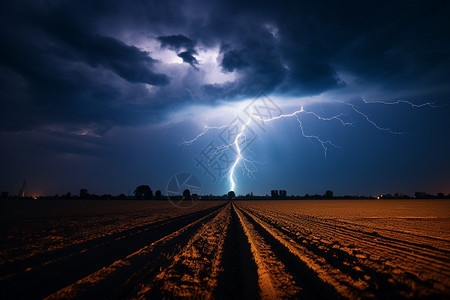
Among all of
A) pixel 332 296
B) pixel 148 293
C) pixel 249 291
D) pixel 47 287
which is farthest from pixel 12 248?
pixel 332 296

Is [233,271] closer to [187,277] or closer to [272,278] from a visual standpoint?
[272,278]

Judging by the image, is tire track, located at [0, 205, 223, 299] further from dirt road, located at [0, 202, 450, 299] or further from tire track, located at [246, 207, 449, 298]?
tire track, located at [246, 207, 449, 298]

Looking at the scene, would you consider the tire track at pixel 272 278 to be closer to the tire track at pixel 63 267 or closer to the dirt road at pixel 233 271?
the dirt road at pixel 233 271

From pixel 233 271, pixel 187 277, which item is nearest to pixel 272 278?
A: pixel 233 271

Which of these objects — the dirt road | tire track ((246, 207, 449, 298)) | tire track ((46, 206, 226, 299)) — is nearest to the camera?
tire track ((46, 206, 226, 299))

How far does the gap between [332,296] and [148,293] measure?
12.1ft

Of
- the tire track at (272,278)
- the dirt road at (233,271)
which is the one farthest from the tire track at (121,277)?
the tire track at (272,278)

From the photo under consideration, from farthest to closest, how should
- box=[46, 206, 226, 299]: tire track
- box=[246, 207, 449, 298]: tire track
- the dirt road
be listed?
box=[246, 207, 449, 298]: tire track
the dirt road
box=[46, 206, 226, 299]: tire track

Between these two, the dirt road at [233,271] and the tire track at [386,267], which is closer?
the dirt road at [233,271]

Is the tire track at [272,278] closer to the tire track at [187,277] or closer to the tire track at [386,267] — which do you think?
the tire track at [187,277]

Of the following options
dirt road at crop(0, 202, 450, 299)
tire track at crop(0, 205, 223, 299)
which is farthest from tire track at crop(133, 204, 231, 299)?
tire track at crop(0, 205, 223, 299)

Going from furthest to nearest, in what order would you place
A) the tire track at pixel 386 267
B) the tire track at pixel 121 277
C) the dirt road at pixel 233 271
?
1. the tire track at pixel 386 267
2. the dirt road at pixel 233 271
3. the tire track at pixel 121 277

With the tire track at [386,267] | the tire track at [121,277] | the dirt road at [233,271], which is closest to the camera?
the tire track at [121,277]

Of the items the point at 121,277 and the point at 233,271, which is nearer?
the point at 121,277
